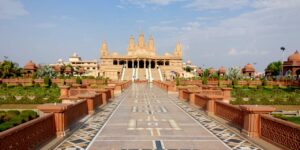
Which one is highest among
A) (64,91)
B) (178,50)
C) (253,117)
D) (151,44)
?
(151,44)

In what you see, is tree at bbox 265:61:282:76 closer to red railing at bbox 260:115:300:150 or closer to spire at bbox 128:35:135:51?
spire at bbox 128:35:135:51

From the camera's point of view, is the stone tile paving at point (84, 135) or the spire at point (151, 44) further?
the spire at point (151, 44)

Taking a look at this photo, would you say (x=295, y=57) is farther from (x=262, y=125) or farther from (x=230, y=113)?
(x=262, y=125)

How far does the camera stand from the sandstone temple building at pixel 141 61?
77938 mm

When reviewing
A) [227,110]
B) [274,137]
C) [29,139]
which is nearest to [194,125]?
[227,110]

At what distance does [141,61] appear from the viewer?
94.1m

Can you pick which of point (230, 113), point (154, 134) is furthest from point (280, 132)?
point (154, 134)

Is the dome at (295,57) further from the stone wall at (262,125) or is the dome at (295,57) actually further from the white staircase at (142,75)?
the stone wall at (262,125)

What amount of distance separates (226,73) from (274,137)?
49.1 meters

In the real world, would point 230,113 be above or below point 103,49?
below

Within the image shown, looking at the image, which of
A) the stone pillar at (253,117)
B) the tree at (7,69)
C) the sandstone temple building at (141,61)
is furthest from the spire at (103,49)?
the stone pillar at (253,117)

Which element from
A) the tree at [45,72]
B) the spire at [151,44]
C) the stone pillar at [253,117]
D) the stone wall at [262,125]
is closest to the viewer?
the stone wall at [262,125]

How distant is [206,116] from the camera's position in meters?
13.5

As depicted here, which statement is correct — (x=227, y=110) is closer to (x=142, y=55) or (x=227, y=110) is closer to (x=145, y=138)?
(x=145, y=138)
